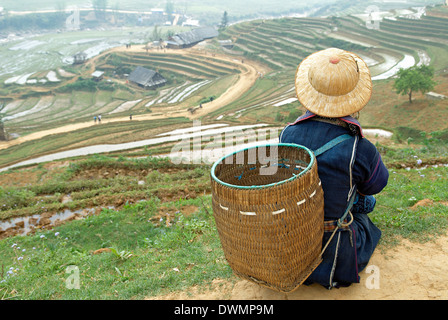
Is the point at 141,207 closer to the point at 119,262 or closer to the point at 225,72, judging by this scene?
the point at 119,262

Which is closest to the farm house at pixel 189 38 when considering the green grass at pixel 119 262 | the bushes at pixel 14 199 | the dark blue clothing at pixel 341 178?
the bushes at pixel 14 199

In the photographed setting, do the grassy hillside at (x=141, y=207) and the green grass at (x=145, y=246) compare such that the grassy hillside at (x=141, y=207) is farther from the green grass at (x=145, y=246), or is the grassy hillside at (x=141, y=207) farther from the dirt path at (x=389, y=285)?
the dirt path at (x=389, y=285)

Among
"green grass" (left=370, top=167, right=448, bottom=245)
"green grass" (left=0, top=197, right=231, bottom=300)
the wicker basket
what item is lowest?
"green grass" (left=0, top=197, right=231, bottom=300)

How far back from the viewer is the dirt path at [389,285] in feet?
8.25

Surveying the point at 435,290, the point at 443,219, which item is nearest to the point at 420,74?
the point at 443,219

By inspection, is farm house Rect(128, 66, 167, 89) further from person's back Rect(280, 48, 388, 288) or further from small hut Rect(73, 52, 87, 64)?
person's back Rect(280, 48, 388, 288)

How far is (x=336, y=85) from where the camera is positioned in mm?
2252

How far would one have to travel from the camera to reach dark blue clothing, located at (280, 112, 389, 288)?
2.27 metres

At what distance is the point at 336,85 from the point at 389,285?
5.23 ft

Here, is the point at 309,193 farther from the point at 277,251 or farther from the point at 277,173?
the point at 277,173

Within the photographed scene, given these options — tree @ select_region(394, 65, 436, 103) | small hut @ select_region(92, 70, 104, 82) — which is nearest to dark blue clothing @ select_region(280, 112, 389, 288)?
tree @ select_region(394, 65, 436, 103)

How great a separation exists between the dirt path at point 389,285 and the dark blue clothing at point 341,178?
114mm

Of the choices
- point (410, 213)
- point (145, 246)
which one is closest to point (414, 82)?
point (410, 213)

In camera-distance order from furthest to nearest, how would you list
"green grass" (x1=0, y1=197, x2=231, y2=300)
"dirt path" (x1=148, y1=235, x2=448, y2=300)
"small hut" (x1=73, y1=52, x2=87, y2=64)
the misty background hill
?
the misty background hill, "small hut" (x1=73, y1=52, x2=87, y2=64), "green grass" (x1=0, y1=197, x2=231, y2=300), "dirt path" (x1=148, y1=235, x2=448, y2=300)
